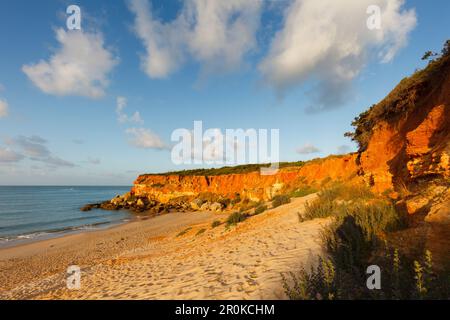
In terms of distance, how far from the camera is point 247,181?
40375mm

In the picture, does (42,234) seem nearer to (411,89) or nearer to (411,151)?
(411,151)

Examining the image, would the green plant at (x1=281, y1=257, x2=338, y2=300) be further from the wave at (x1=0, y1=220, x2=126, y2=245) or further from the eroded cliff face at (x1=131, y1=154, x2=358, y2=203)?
the wave at (x1=0, y1=220, x2=126, y2=245)

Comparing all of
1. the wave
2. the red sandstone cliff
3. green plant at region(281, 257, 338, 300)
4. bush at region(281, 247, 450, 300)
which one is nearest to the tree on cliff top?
the red sandstone cliff

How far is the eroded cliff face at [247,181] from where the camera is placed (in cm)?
2442

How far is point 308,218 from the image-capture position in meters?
9.20

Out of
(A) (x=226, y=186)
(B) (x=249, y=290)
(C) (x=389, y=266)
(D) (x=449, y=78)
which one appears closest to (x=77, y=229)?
(A) (x=226, y=186)

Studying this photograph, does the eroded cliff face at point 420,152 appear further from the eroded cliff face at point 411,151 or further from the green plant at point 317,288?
the green plant at point 317,288

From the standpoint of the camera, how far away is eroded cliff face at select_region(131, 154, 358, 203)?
80.1 feet

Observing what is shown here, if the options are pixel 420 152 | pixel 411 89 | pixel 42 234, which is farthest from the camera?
pixel 42 234

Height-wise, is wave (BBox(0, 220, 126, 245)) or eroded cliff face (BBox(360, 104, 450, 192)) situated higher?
eroded cliff face (BBox(360, 104, 450, 192))

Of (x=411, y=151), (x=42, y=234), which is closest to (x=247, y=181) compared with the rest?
(x=42, y=234)

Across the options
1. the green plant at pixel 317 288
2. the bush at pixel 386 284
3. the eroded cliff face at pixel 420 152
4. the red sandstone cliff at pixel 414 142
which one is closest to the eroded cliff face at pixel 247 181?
the red sandstone cliff at pixel 414 142
